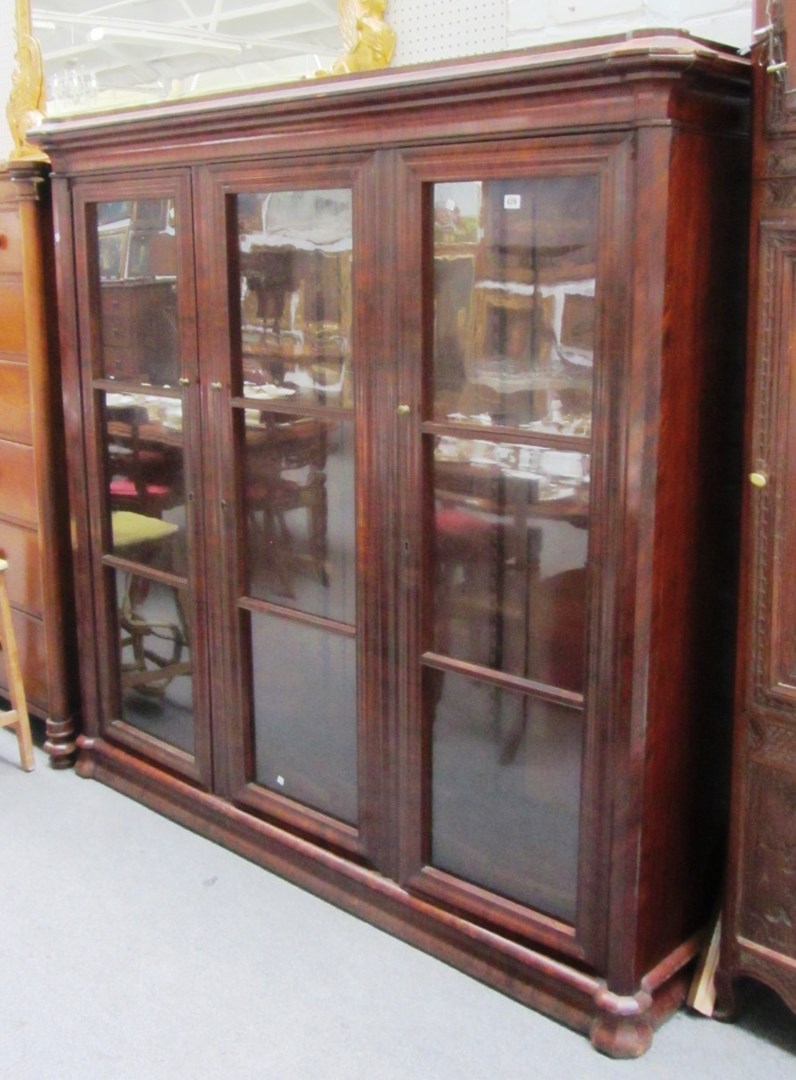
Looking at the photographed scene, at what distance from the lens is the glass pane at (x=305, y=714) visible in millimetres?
2436

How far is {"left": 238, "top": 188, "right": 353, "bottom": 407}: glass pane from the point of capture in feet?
7.34

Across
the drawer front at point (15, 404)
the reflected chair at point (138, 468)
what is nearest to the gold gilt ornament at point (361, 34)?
the reflected chair at point (138, 468)

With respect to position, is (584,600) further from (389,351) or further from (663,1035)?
(663,1035)

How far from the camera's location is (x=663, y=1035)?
81.2 inches

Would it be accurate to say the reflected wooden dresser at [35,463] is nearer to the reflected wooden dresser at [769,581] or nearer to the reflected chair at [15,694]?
the reflected chair at [15,694]

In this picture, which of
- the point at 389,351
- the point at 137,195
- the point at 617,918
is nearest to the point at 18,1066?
the point at 617,918

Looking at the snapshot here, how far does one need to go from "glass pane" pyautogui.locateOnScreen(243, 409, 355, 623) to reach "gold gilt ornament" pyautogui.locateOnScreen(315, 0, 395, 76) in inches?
31.2

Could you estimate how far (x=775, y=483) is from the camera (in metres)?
1.83

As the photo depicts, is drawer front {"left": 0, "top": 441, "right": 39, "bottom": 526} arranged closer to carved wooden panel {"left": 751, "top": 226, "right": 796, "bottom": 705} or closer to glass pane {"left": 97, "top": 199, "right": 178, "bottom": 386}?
glass pane {"left": 97, "top": 199, "right": 178, "bottom": 386}

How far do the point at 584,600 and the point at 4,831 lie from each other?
5.50ft

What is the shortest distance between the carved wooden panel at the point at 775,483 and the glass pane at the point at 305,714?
87 centimetres

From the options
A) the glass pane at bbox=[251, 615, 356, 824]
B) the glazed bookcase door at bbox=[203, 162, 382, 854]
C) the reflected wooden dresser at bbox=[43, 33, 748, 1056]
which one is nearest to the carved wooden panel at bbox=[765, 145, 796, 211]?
the reflected wooden dresser at bbox=[43, 33, 748, 1056]

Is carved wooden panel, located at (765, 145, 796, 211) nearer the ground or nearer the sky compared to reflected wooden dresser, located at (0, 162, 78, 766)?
nearer the sky

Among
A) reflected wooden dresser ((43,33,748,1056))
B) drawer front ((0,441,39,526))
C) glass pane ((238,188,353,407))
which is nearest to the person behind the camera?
reflected wooden dresser ((43,33,748,1056))
